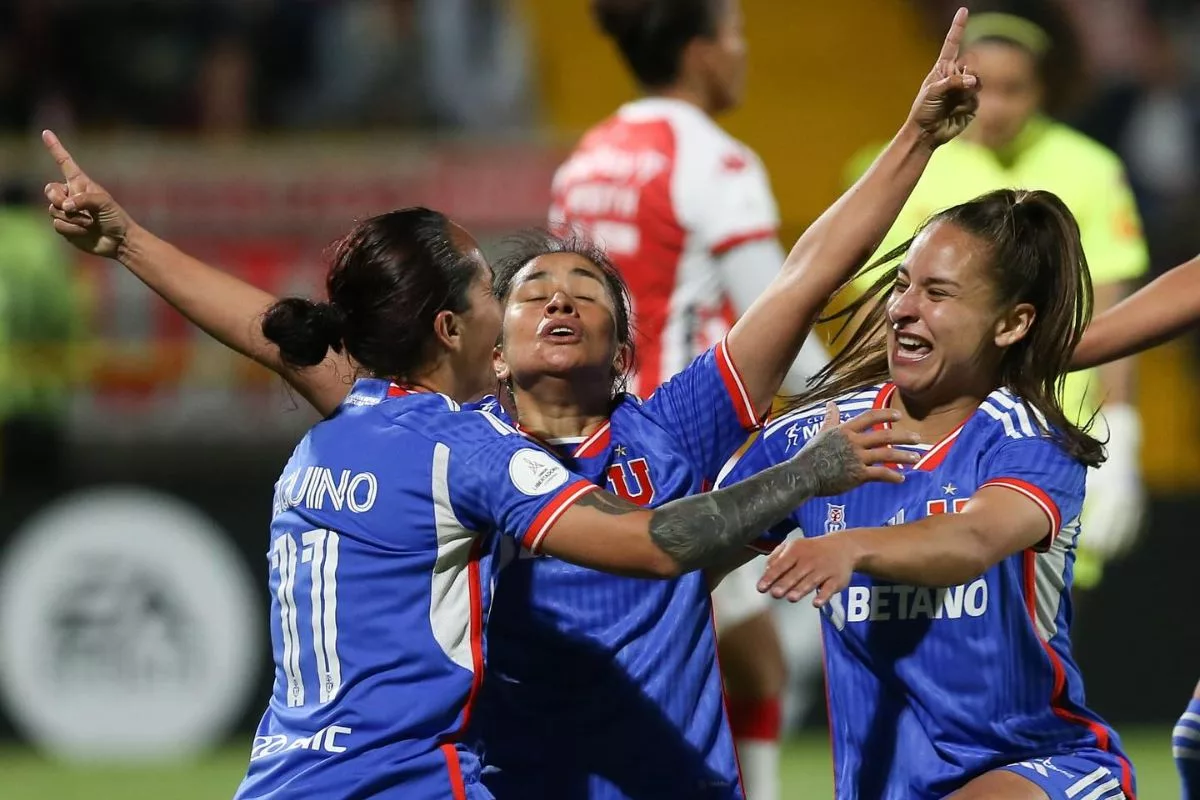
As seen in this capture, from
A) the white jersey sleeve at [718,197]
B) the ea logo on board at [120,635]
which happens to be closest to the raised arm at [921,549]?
the white jersey sleeve at [718,197]

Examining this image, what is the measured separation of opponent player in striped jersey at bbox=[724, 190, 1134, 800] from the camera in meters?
3.45

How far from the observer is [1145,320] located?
158 inches

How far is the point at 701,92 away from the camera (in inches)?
203

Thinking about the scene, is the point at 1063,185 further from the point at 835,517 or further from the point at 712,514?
the point at 712,514

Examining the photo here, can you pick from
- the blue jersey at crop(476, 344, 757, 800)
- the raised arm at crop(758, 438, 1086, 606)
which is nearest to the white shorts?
the blue jersey at crop(476, 344, 757, 800)

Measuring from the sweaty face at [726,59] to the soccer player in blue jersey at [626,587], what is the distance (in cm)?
166

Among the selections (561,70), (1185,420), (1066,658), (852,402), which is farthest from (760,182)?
(561,70)

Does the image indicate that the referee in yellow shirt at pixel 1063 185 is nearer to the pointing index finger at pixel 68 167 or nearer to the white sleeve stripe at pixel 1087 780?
the white sleeve stripe at pixel 1087 780

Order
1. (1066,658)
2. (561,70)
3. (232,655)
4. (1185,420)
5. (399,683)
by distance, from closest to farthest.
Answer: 1. (399,683)
2. (1066,658)
3. (232,655)
4. (1185,420)
5. (561,70)

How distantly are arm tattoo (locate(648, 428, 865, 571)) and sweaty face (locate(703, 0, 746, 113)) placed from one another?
83.8 inches

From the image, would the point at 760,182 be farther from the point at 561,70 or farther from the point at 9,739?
the point at 561,70

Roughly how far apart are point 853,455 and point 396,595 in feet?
2.57

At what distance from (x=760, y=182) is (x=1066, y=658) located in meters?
1.88

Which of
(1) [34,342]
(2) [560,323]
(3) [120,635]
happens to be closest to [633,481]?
(2) [560,323]
